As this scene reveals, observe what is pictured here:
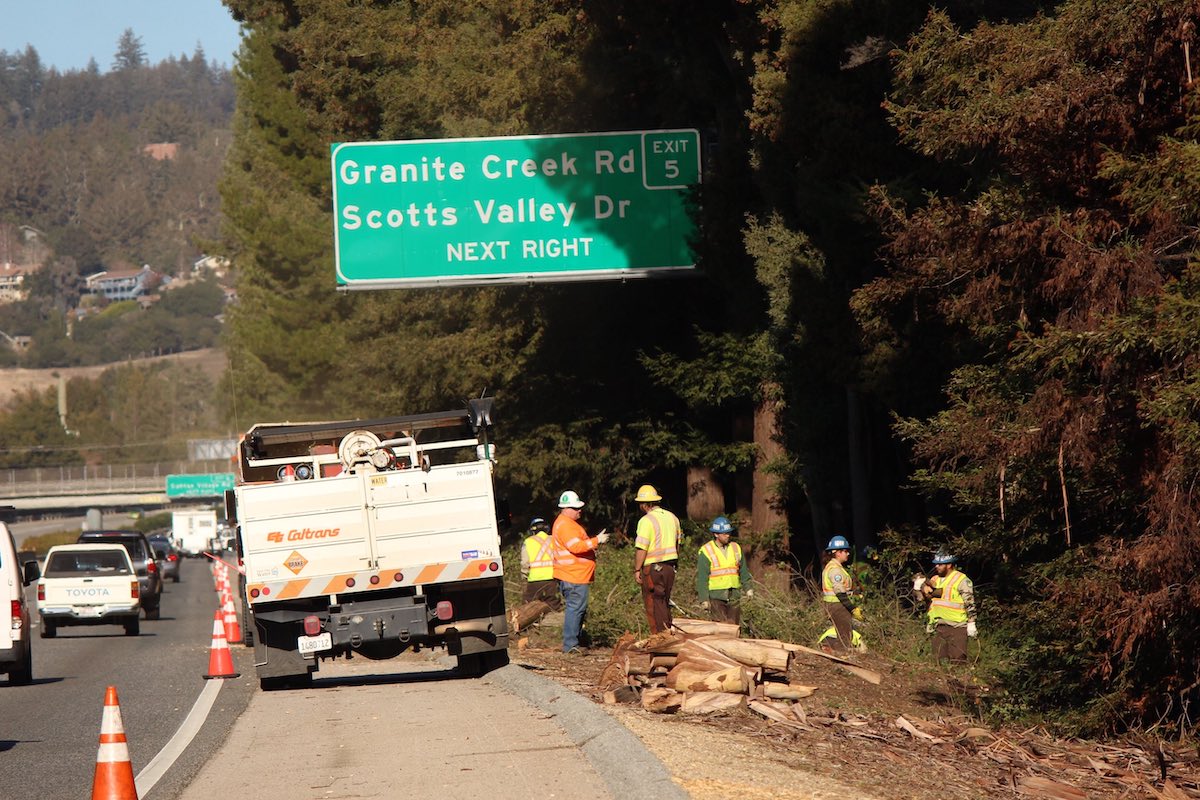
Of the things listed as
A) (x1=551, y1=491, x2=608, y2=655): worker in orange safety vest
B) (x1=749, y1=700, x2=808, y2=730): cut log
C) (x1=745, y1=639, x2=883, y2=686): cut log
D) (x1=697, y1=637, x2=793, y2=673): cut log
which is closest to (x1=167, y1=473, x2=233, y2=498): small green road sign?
(x1=551, y1=491, x2=608, y2=655): worker in orange safety vest

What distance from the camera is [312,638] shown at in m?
16.5

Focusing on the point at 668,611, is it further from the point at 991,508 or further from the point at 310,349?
the point at 310,349

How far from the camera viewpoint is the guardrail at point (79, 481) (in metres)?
126

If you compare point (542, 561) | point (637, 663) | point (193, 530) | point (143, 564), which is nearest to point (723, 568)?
point (542, 561)

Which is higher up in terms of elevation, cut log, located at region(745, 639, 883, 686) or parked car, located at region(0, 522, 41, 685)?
parked car, located at region(0, 522, 41, 685)

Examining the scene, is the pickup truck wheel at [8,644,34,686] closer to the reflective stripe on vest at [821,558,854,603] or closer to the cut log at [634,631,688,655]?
the cut log at [634,631,688,655]

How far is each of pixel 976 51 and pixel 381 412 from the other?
80.0ft

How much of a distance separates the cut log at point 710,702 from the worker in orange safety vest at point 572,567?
5107 mm

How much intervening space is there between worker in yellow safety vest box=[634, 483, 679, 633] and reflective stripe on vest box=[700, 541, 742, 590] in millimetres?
775

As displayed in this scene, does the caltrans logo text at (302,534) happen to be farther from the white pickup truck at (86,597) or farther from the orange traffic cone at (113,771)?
the white pickup truck at (86,597)

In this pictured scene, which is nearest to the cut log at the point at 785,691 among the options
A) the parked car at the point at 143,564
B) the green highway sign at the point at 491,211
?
the green highway sign at the point at 491,211

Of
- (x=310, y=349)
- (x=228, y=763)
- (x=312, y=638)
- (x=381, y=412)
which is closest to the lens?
(x=228, y=763)

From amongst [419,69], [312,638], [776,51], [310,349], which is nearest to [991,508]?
[312,638]

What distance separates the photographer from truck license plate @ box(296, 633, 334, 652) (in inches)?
648
